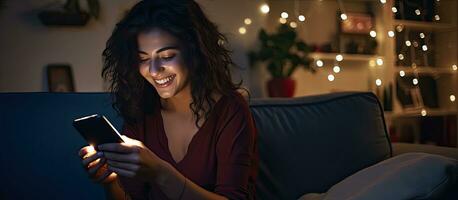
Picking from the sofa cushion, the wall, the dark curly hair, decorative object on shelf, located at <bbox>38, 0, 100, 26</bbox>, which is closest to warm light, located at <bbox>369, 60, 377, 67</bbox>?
the wall

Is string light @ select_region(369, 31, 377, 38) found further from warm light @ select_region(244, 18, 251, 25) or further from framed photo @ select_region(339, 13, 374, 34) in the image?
warm light @ select_region(244, 18, 251, 25)

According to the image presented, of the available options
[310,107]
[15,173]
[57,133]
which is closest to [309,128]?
[310,107]

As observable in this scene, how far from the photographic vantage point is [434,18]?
13.8ft

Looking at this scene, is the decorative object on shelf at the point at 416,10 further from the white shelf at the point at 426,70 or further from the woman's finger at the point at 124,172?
the woman's finger at the point at 124,172

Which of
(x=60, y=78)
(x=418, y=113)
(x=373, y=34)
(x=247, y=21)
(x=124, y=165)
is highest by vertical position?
(x=247, y=21)

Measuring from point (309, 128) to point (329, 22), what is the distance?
2.57 metres

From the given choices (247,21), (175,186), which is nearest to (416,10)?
(247,21)

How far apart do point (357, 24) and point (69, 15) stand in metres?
2.12

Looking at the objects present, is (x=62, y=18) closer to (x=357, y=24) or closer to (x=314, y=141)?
(x=314, y=141)

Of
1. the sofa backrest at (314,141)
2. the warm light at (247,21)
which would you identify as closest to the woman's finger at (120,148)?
the sofa backrest at (314,141)

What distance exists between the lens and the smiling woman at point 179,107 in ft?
3.58

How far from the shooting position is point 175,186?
3.33 feet

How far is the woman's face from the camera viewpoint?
42.9 inches

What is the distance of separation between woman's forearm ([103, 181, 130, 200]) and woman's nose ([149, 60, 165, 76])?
275 mm
